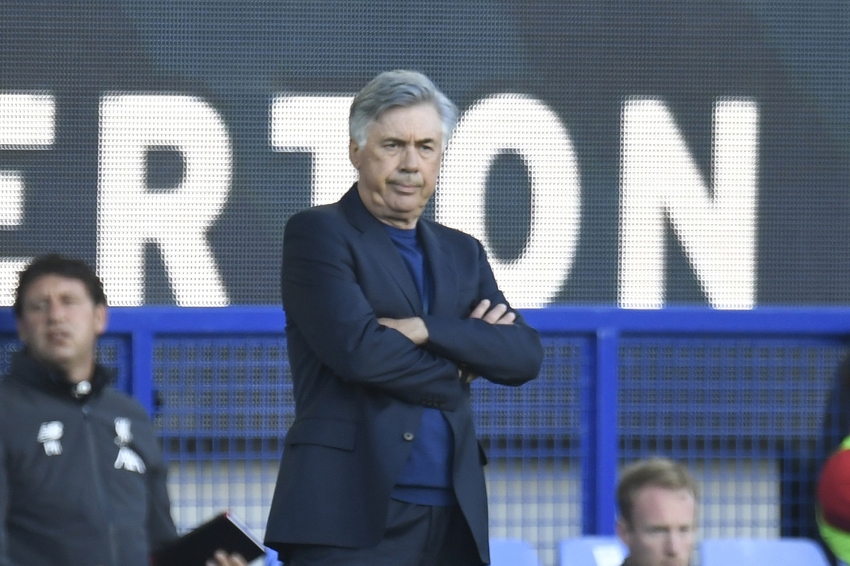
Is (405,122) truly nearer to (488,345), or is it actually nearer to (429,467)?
(488,345)

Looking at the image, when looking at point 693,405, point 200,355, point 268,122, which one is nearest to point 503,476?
point 693,405

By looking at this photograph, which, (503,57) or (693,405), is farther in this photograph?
(503,57)

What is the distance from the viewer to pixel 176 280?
3.35 meters

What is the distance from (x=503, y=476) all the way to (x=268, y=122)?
1.27m

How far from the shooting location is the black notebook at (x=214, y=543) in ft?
6.21

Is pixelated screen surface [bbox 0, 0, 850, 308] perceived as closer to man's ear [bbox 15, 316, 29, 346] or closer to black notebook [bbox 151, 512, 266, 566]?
man's ear [bbox 15, 316, 29, 346]

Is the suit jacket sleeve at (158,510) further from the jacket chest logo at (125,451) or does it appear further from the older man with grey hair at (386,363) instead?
the older man with grey hair at (386,363)

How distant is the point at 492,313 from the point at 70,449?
25.5 inches

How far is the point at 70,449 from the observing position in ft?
6.24

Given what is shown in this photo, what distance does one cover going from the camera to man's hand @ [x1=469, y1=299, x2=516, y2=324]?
1906 mm

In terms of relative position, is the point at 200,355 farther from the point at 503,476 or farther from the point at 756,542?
the point at 756,542

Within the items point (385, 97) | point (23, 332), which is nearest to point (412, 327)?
point (385, 97)

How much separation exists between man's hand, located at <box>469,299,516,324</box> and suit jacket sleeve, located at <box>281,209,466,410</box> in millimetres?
116

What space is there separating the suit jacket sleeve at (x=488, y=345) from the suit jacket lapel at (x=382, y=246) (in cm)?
5
